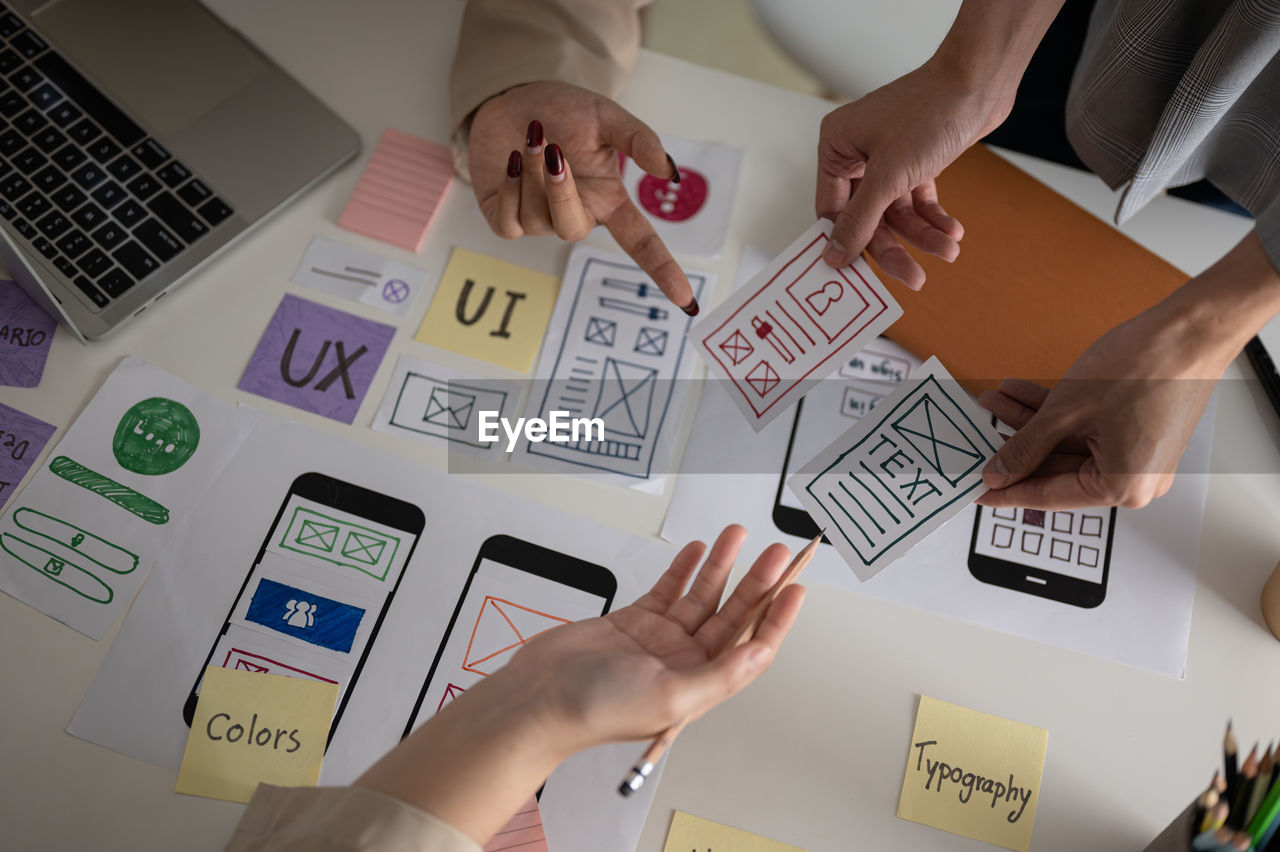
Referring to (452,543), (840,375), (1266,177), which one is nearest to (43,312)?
(452,543)

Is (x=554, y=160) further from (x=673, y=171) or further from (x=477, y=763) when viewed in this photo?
(x=477, y=763)

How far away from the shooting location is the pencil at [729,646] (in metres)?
0.58

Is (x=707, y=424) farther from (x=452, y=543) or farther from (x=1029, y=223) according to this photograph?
(x=1029, y=223)

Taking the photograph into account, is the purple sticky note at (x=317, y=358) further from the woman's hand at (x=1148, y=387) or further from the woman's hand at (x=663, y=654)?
the woman's hand at (x=1148, y=387)

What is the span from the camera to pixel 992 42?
764 millimetres

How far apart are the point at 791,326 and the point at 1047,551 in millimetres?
321

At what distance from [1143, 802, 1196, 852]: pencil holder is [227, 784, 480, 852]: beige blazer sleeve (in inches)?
18.6

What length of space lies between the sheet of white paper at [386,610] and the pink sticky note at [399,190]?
24cm

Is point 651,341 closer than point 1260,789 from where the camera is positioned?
No

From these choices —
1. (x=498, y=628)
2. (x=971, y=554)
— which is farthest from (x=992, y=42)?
(x=498, y=628)

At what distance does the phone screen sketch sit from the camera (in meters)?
Result: 0.83

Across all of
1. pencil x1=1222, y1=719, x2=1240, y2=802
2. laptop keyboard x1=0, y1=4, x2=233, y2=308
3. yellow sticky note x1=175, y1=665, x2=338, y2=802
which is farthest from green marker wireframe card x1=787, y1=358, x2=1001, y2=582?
laptop keyboard x1=0, y1=4, x2=233, y2=308

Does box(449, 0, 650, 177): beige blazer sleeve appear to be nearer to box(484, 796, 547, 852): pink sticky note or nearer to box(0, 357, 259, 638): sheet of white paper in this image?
→ box(0, 357, 259, 638): sheet of white paper

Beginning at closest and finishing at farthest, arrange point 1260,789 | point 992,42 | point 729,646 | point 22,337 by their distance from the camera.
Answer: point 1260,789 → point 729,646 → point 992,42 → point 22,337
